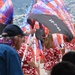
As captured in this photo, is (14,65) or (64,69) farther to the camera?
(14,65)

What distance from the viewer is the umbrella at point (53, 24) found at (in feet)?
29.4

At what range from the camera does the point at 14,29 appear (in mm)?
4676

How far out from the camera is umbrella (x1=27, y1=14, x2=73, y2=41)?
8953 mm

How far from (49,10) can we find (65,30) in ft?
6.69

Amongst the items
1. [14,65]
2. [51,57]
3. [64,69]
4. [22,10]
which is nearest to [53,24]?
[51,57]

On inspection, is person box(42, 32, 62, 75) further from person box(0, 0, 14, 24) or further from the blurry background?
the blurry background

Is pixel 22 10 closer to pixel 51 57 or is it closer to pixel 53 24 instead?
pixel 53 24

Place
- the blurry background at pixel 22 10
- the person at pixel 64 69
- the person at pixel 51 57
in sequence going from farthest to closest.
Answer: the blurry background at pixel 22 10 → the person at pixel 51 57 → the person at pixel 64 69

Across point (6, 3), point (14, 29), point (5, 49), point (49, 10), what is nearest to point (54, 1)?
point (49, 10)

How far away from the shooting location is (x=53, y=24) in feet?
29.8

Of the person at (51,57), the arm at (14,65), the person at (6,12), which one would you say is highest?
the person at (6,12)

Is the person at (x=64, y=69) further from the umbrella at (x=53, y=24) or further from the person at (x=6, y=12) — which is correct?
the person at (x=6, y=12)

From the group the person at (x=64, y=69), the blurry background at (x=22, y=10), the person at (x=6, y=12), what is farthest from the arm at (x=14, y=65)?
the blurry background at (x=22, y=10)

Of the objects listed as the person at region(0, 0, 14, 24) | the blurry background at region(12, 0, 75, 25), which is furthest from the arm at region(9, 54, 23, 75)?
the blurry background at region(12, 0, 75, 25)
